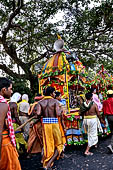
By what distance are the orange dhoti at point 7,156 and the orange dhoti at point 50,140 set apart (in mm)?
1861

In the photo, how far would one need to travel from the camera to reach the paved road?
4231mm

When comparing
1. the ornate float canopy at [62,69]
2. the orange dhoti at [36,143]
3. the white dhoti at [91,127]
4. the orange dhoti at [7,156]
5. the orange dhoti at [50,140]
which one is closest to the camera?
the orange dhoti at [7,156]

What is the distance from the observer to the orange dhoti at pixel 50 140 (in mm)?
4039

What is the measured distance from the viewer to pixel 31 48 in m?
12.4

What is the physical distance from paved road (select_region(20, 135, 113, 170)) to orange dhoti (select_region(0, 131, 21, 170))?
7.38ft

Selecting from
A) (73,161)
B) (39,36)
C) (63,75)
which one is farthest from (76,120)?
(39,36)

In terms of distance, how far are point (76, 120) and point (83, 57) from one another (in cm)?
760

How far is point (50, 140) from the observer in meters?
4.12

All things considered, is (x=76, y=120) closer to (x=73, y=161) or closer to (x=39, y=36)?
(x=73, y=161)

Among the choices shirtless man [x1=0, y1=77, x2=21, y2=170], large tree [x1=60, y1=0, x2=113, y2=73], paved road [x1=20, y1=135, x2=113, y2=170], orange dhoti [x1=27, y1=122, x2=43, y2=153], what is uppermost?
large tree [x1=60, y1=0, x2=113, y2=73]

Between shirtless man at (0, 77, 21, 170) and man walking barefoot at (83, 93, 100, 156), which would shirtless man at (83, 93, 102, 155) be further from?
shirtless man at (0, 77, 21, 170)

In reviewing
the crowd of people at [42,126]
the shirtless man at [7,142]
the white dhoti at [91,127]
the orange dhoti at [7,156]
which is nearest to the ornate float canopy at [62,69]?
the crowd of people at [42,126]

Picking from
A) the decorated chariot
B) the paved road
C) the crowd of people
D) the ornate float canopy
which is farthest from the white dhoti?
the ornate float canopy

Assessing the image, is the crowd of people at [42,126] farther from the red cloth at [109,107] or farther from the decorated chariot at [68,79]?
the decorated chariot at [68,79]
